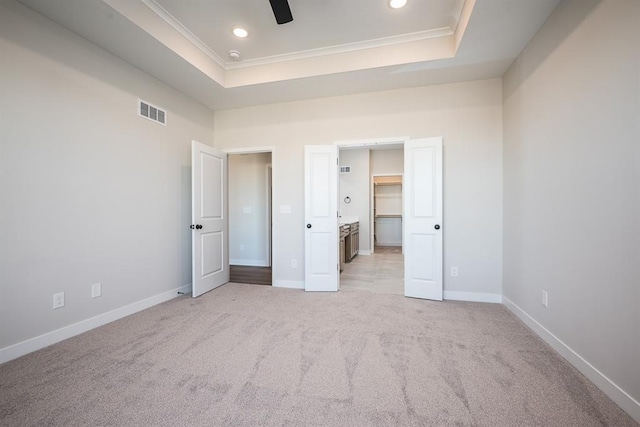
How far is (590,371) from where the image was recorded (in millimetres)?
1737

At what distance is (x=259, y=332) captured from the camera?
8.01ft

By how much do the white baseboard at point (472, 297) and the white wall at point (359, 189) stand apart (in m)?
3.63

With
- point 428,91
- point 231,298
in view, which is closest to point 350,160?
point 428,91

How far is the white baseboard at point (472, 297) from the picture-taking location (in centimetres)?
323

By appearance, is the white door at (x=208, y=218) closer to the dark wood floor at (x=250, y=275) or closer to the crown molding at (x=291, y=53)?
the dark wood floor at (x=250, y=275)

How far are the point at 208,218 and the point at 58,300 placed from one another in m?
1.75

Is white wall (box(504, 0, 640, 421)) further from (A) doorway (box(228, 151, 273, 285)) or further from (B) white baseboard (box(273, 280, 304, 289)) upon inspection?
(A) doorway (box(228, 151, 273, 285))

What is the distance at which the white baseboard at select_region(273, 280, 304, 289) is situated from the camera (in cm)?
392

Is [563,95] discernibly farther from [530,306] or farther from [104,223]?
[104,223]

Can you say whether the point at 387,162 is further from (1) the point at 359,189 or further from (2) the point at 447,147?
(2) the point at 447,147

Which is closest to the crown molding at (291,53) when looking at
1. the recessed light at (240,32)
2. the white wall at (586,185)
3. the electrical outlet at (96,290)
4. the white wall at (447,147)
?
the recessed light at (240,32)

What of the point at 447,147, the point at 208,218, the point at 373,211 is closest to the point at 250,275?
the point at 208,218

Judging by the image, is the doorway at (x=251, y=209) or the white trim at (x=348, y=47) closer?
the white trim at (x=348, y=47)

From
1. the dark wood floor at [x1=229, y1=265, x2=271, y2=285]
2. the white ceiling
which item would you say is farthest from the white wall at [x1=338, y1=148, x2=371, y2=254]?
the white ceiling
